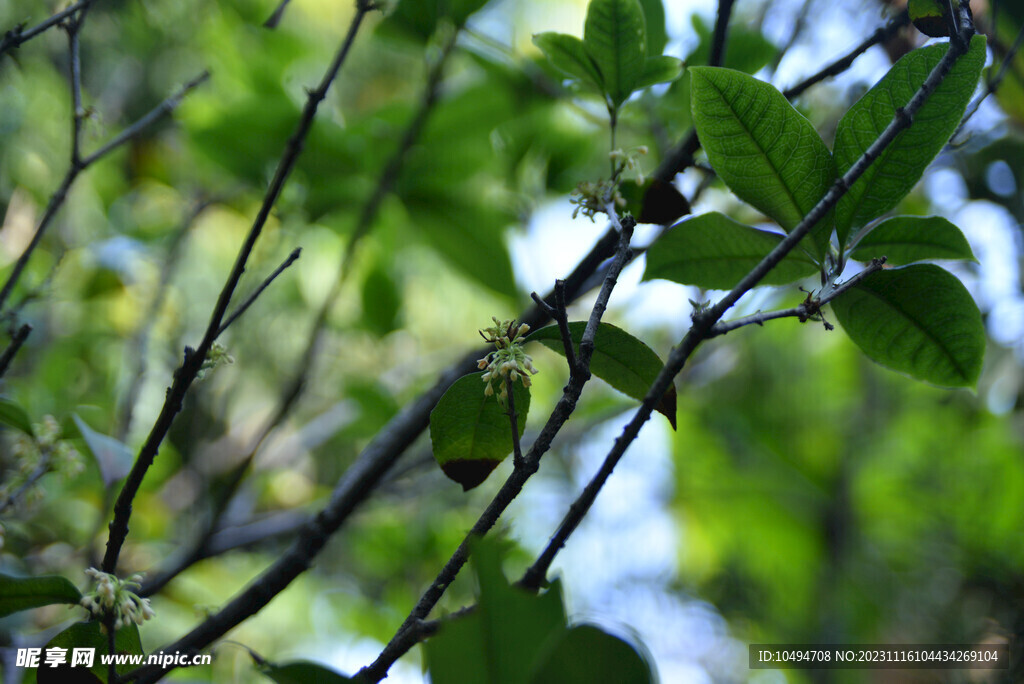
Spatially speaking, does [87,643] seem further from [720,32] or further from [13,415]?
[720,32]

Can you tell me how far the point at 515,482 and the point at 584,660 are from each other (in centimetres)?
8

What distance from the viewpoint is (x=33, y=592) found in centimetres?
35

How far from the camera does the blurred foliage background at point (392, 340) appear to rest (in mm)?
737

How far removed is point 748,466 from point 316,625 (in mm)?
1258

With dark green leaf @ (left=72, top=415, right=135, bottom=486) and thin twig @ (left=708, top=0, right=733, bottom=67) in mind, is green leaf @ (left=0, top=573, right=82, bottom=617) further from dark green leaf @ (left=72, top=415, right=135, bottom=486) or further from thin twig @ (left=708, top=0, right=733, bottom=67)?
thin twig @ (left=708, top=0, right=733, bottom=67)

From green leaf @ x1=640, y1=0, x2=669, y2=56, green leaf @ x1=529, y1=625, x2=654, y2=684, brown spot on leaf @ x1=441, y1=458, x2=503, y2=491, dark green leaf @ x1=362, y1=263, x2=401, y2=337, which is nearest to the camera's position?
green leaf @ x1=529, y1=625, x2=654, y2=684

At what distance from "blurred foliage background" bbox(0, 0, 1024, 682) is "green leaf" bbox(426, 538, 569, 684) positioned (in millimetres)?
62

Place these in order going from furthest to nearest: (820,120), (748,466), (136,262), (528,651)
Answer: (748,466) < (136,262) < (820,120) < (528,651)

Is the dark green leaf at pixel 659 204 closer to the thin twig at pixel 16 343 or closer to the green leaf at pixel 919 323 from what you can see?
the green leaf at pixel 919 323

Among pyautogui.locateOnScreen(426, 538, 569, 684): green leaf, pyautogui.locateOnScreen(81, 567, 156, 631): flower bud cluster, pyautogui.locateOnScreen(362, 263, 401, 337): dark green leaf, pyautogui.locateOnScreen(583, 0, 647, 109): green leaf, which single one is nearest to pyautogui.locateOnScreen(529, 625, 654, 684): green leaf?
pyautogui.locateOnScreen(426, 538, 569, 684): green leaf

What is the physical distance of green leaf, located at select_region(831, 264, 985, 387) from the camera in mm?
361

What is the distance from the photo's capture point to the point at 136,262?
1057mm

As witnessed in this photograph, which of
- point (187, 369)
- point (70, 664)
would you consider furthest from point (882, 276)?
point (70, 664)

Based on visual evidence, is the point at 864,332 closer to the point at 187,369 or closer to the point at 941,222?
the point at 941,222
